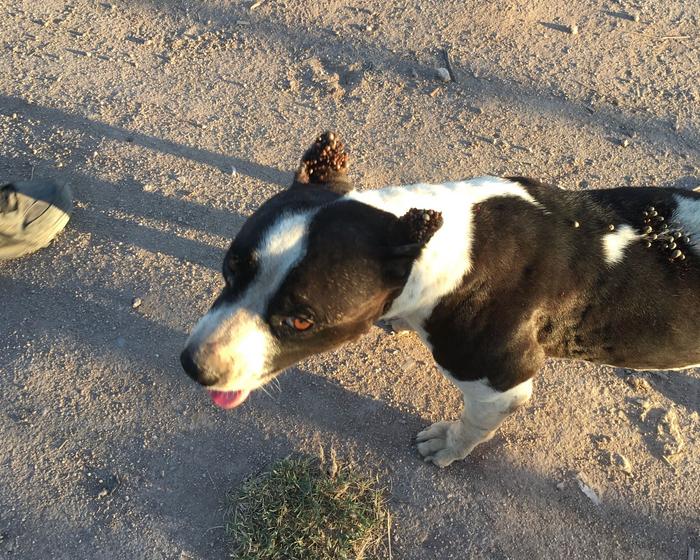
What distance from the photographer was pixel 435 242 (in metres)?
2.69

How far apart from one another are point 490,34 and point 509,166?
1.54 metres

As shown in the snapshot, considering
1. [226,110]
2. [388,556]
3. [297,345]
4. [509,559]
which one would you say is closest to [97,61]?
[226,110]

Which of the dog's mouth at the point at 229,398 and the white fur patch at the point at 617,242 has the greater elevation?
the white fur patch at the point at 617,242

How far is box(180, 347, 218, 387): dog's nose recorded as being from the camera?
247 centimetres

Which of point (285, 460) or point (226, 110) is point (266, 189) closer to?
point (226, 110)

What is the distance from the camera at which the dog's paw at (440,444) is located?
3570mm

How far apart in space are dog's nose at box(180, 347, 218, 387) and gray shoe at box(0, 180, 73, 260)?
7.75ft

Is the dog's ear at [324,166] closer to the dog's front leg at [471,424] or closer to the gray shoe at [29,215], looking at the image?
the dog's front leg at [471,424]

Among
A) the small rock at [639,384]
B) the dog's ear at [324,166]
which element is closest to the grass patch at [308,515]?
the dog's ear at [324,166]

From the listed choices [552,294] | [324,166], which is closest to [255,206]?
[324,166]

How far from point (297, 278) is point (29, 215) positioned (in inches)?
109

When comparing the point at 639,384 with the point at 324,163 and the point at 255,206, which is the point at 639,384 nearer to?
the point at 324,163

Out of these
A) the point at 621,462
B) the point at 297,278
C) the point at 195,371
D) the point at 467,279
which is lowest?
the point at 621,462

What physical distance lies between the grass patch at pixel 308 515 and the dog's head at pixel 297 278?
1215mm
